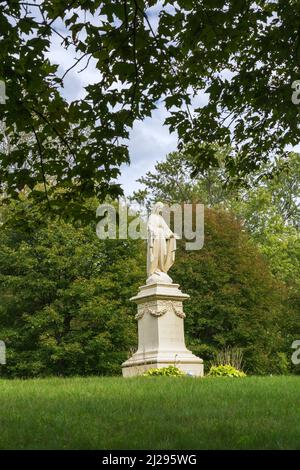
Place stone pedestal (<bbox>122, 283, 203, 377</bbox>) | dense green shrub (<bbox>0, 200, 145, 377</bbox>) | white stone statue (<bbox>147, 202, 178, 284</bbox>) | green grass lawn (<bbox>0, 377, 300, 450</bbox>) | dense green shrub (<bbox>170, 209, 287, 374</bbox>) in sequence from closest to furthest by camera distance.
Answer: green grass lawn (<bbox>0, 377, 300, 450</bbox>)
stone pedestal (<bbox>122, 283, 203, 377</bbox>)
white stone statue (<bbox>147, 202, 178, 284</bbox>)
dense green shrub (<bbox>0, 200, 145, 377</bbox>)
dense green shrub (<bbox>170, 209, 287, 374</bbox>)

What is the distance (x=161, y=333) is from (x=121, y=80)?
11.1 metres

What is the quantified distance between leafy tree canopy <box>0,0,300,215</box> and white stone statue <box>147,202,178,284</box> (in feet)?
30.0

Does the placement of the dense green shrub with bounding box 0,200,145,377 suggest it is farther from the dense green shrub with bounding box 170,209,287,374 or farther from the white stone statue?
the white stone statue

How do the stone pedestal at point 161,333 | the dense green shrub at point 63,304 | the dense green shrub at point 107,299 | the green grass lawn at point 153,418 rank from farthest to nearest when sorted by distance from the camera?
the dense green shrub at point 107,299
the dense green shrub at point 63,304
the stone pedestal at point 161,333
the green grass lawn at point 153,418

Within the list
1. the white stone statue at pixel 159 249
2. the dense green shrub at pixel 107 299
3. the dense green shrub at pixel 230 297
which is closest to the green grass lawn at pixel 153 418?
the white stone statue at pixel 159 249

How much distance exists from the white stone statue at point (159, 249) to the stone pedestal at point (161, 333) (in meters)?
0.67

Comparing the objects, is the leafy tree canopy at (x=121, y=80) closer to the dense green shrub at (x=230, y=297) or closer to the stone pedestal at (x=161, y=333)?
the stone pedestal at (x=161, y=333)

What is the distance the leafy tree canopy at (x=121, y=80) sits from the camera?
23.9ft

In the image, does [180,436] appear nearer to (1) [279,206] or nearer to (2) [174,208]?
(2) [174,208]

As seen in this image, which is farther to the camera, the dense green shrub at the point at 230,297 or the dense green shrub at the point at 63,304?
the dense green shrub at the point at 230,297

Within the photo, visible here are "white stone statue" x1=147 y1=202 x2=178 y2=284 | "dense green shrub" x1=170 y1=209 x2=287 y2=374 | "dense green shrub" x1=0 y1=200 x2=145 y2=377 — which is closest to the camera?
"white stone statue" x1=147 y1=202 x2=178 y2=284

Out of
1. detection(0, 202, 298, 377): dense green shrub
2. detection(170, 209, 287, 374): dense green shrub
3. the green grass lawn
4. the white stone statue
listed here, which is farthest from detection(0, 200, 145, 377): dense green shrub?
the green grass lawn

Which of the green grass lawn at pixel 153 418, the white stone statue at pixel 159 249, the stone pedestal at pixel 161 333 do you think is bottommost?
the green grass lawn at pixel 153 418

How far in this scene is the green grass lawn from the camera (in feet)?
21.3
